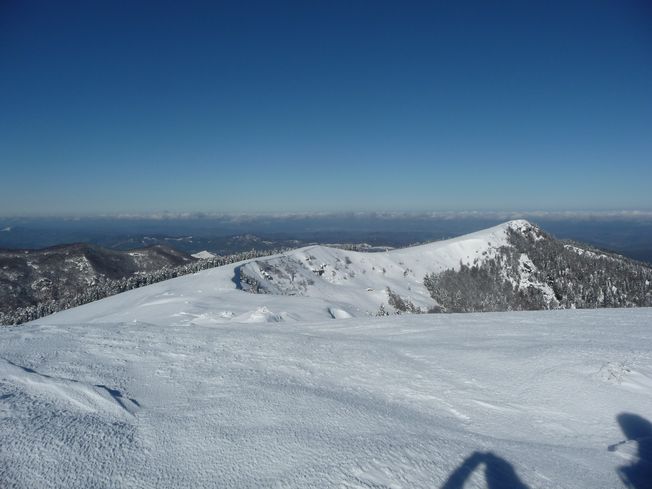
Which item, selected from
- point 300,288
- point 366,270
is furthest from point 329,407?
point 366,270

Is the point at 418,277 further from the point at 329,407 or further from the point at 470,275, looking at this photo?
the point at 329,407

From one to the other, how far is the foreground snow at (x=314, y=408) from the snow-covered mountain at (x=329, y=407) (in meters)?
0.03

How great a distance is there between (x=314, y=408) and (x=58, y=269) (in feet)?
559

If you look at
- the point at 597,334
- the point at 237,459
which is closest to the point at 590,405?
the point at 597,334

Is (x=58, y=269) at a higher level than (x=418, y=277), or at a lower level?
lower

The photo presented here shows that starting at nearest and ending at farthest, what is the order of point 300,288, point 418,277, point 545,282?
1. point 300,288
2. point 418,277
3. point 545,282

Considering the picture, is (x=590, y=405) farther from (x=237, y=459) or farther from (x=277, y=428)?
(x=237, y=459)

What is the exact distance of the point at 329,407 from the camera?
5.79 m

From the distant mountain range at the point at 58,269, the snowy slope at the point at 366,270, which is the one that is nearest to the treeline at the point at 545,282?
the snowy slope at the point at 366,270

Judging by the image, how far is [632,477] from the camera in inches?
177

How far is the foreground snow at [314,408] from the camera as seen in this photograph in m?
4.09

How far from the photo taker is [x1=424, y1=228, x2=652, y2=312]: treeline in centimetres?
9038

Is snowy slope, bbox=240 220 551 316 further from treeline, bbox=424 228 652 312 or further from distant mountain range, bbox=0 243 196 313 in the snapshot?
distant mountain range, bbox=0 243 196 313

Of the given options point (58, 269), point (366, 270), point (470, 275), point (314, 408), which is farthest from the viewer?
point (58, 269)
